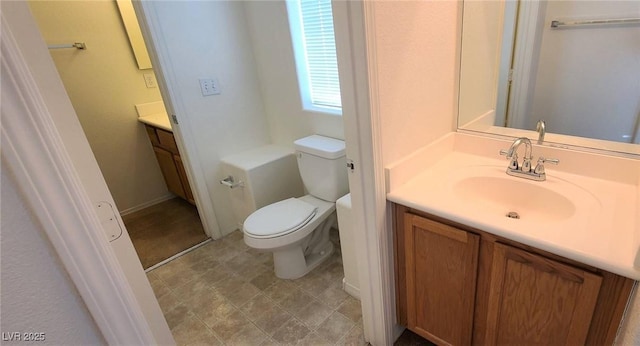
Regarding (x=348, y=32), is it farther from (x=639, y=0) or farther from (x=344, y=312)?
(x=344, y=312)

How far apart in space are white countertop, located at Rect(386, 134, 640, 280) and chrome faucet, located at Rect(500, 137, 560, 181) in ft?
0.09

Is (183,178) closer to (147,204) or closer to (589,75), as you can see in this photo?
(147,204)

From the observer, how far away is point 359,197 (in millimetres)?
1172

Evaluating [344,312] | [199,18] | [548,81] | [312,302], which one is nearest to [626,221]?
[548,81]

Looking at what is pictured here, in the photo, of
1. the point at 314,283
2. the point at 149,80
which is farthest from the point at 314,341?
the point at 149,80

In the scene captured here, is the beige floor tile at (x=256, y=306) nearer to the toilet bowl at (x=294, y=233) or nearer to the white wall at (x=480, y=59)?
the toilet bowl at (x=294, y=233)

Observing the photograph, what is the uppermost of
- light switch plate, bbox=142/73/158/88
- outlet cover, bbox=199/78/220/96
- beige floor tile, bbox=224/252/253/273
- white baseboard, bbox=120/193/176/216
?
light switch plate, bbox=142/73/158/88

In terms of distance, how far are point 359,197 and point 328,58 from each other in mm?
1151

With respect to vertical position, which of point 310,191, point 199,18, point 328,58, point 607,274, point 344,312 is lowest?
point 344,312

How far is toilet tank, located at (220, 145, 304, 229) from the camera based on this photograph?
2197 mm

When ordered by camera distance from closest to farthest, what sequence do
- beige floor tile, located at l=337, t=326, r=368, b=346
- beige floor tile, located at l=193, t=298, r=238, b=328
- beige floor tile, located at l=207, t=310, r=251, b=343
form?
beige floor tile, located at l=337, t=326, r=368, b=346 → beige floor tile, located at l=207, t=310, r=251, b=343 → beige floor tile, located at l=193, t=298, r=238, b=328

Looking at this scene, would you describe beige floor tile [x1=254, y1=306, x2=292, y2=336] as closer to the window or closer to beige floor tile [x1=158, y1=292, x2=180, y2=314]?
beige floor tile [x1=158, y1=292, x2=180, y2=314]

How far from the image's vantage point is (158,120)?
2.72 meters

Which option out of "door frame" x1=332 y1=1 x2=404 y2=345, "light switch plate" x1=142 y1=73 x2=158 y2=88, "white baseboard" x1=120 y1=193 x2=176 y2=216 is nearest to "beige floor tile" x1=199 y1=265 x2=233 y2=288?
"door frame" x1=332 y1=1 x2=404 y2=345
